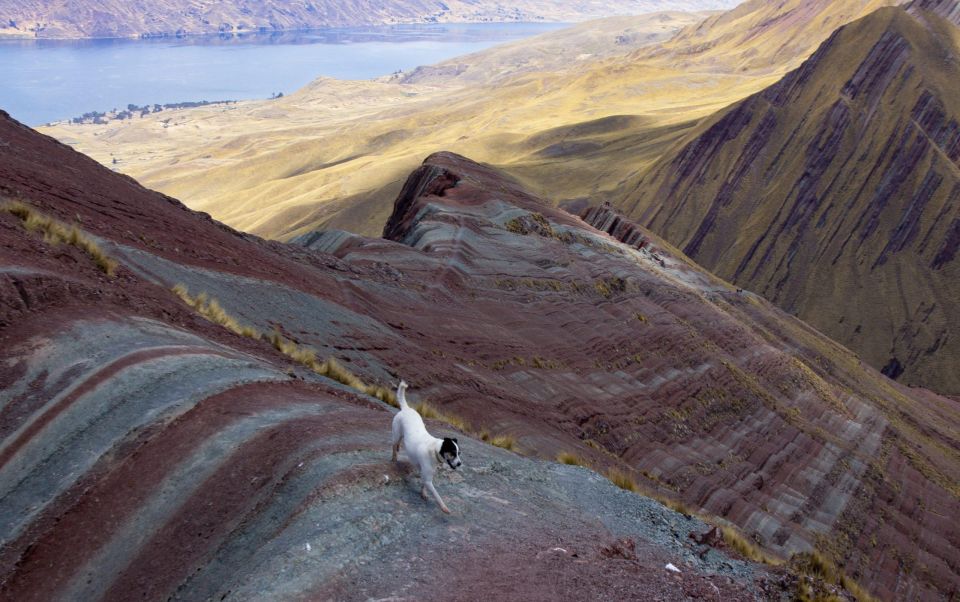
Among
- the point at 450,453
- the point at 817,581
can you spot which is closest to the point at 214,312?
the point at 450,453

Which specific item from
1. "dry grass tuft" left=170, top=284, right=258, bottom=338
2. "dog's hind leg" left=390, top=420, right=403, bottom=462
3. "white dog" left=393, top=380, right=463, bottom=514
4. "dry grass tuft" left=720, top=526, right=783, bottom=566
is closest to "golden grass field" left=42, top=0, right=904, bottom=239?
"dry grass tuft" left=170, top=284, right=258, bottom=338

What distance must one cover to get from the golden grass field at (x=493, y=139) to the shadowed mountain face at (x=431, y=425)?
53051 millimetres

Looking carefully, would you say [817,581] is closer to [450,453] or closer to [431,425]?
[450,453]

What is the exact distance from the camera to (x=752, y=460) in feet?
73.4

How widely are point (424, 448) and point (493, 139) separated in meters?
120

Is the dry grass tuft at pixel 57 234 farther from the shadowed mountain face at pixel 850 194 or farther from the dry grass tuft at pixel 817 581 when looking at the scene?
the shadowed mountain face at pixel 850 194

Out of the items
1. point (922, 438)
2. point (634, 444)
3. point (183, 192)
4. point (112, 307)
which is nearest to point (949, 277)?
point (922, 438)

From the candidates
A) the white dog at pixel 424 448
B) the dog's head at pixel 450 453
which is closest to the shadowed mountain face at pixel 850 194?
the white dog at pixel 424 448

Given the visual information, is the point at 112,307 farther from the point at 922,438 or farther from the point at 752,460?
the point at 922,438

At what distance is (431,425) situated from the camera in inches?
447

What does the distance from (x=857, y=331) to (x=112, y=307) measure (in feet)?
212

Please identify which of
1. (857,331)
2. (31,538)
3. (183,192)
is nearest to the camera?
(31,538)

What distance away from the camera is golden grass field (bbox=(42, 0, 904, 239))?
316 ft

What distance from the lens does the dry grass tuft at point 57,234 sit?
11.3 m
